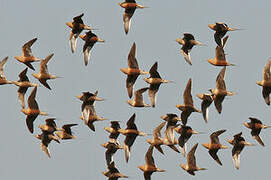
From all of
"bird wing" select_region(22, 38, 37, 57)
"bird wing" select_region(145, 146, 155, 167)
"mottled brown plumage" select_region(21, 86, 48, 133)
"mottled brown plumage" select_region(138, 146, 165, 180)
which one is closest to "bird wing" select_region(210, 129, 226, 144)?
"mottled brown plumage" select_region(138, 146, 165, 180)

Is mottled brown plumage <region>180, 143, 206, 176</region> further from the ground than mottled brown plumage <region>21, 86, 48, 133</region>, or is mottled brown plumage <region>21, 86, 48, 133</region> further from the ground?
mottled brown plumage <region>21, 86, 48, 133</region>

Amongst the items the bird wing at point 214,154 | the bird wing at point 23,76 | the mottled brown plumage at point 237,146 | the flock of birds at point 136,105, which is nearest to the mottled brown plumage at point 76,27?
the flock of birds at point 136,105

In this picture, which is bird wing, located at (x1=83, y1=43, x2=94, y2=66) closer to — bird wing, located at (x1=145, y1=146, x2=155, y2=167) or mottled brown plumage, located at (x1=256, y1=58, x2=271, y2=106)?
bird wing, located at (x1=145, y1=146, x2=155, y2=167)

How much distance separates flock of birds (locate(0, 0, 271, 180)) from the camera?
192 feet

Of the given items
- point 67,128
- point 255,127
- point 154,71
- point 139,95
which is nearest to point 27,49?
point 67,128

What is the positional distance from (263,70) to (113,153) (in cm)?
1191

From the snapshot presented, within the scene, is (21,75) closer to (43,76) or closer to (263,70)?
(43,76)

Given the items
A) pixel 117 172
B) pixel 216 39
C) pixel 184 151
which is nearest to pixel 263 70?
pixel 216 39

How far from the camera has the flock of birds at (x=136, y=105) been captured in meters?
58.5

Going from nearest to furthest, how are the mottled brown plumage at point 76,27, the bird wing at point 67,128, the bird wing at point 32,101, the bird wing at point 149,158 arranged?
the mottled brown plumage at point 76,27
the bird wing at point 32,101
the bird wing at point 67,128
the bird wing at point 149,158

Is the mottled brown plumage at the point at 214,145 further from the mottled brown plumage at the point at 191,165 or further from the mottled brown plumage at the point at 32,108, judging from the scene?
the mottled brown plumage at the point at 32,108

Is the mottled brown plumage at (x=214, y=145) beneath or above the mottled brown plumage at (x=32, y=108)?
beneath

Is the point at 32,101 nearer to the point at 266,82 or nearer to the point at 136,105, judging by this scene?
the point at 136,105

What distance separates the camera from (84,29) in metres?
61.5
